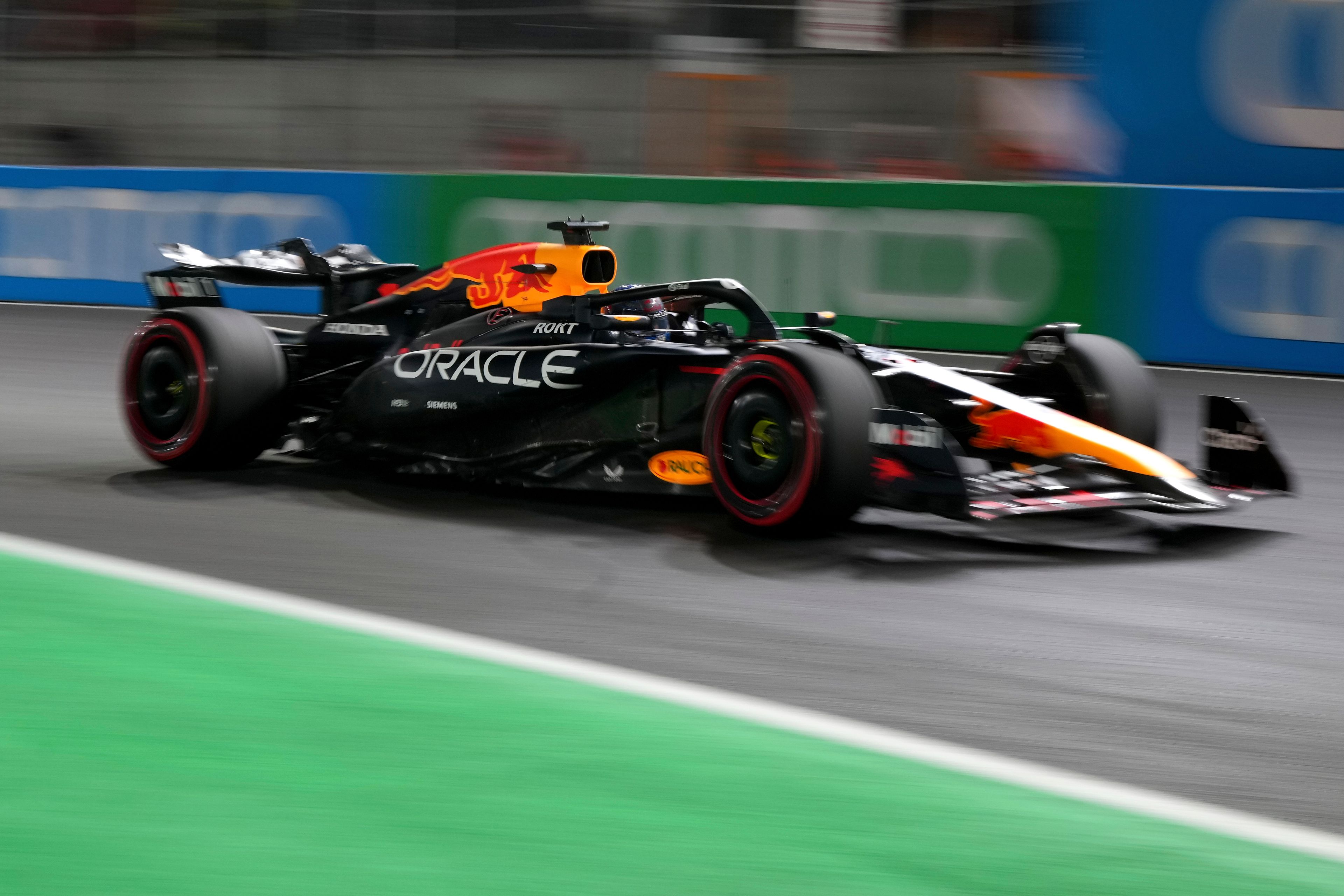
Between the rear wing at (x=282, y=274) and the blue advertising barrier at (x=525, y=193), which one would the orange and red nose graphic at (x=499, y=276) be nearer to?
the rear wing at (x=282, y=274)

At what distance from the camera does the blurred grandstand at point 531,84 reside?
1545cm

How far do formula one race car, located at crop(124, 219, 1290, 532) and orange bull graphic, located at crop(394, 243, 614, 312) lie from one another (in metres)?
0.01

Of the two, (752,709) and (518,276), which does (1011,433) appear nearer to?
(518,276)

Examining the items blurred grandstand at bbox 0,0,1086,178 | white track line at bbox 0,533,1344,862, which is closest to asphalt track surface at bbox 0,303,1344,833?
white track line at bbox 0,533,1344,862

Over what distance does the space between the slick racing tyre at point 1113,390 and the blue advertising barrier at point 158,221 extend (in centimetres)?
952

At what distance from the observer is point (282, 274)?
24.2 ft

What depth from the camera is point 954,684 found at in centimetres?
402

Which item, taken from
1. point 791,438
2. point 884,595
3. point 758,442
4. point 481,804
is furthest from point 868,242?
point 481,804

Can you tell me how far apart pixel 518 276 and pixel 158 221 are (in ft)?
34.0

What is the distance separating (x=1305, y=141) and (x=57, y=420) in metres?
8.72

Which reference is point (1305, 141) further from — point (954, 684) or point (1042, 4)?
point (954, 684)

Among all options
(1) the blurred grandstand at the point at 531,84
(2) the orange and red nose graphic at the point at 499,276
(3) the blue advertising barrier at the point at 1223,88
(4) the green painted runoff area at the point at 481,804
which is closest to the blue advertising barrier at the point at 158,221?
(1) the blurred grandstand at the point at 531,84

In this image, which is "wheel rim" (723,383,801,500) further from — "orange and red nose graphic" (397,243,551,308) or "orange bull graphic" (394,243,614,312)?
"orange and red nose graphic" (397,243,551,308)

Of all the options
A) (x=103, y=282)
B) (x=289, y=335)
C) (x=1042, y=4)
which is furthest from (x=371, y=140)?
(x=289, y=335)
